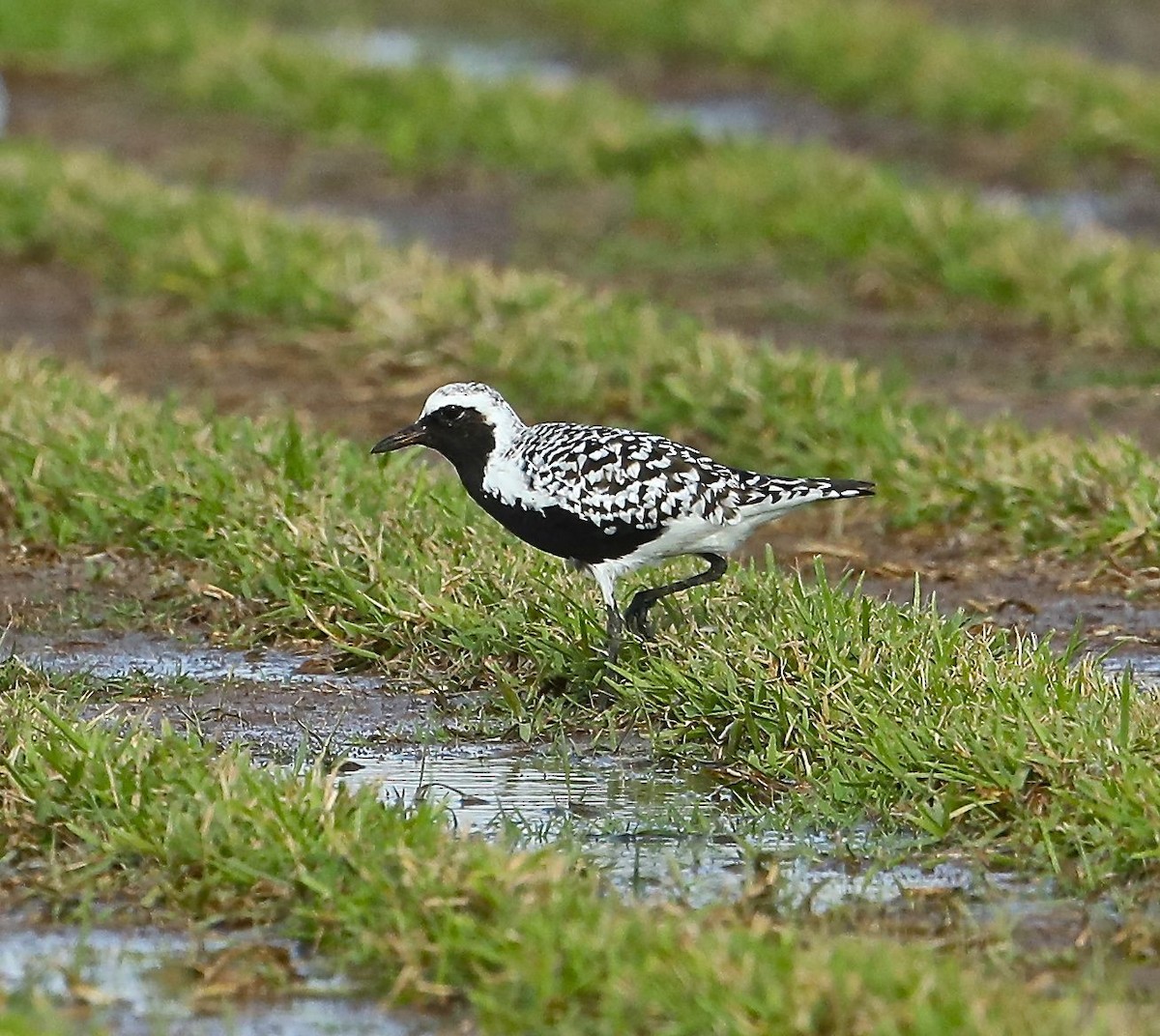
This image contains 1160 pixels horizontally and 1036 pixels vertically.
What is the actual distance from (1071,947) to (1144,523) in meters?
3.50

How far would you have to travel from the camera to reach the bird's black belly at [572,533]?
20.9 ft

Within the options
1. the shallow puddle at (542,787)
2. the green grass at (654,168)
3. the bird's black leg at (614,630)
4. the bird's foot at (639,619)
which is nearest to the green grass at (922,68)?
the green grass at (654,168)

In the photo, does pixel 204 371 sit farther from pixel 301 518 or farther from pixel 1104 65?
pixel 1104 65

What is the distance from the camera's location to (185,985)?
14.7 ft

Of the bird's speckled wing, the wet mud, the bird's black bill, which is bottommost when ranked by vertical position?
the wet mud

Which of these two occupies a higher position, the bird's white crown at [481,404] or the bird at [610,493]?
the bird's white crown at [481,404]

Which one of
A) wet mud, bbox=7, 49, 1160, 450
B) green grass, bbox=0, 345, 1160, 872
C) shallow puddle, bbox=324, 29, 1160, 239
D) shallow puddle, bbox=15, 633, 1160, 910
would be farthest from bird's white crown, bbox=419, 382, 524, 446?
shallow puddle, bbox=324, 29, 1160, 239

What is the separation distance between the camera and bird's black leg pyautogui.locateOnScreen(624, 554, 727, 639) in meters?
6.53

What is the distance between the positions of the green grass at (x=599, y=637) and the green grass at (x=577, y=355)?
130cm

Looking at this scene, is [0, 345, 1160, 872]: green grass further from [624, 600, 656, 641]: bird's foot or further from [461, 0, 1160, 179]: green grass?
[461, 0, 1160, 179]: green grass

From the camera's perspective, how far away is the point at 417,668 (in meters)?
6.70

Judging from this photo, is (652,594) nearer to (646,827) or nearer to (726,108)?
(646,827)

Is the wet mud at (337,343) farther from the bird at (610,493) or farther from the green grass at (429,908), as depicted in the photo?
the green grass at (429,908)

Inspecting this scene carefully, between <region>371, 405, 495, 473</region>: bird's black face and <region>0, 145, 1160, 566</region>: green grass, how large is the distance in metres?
2.34
